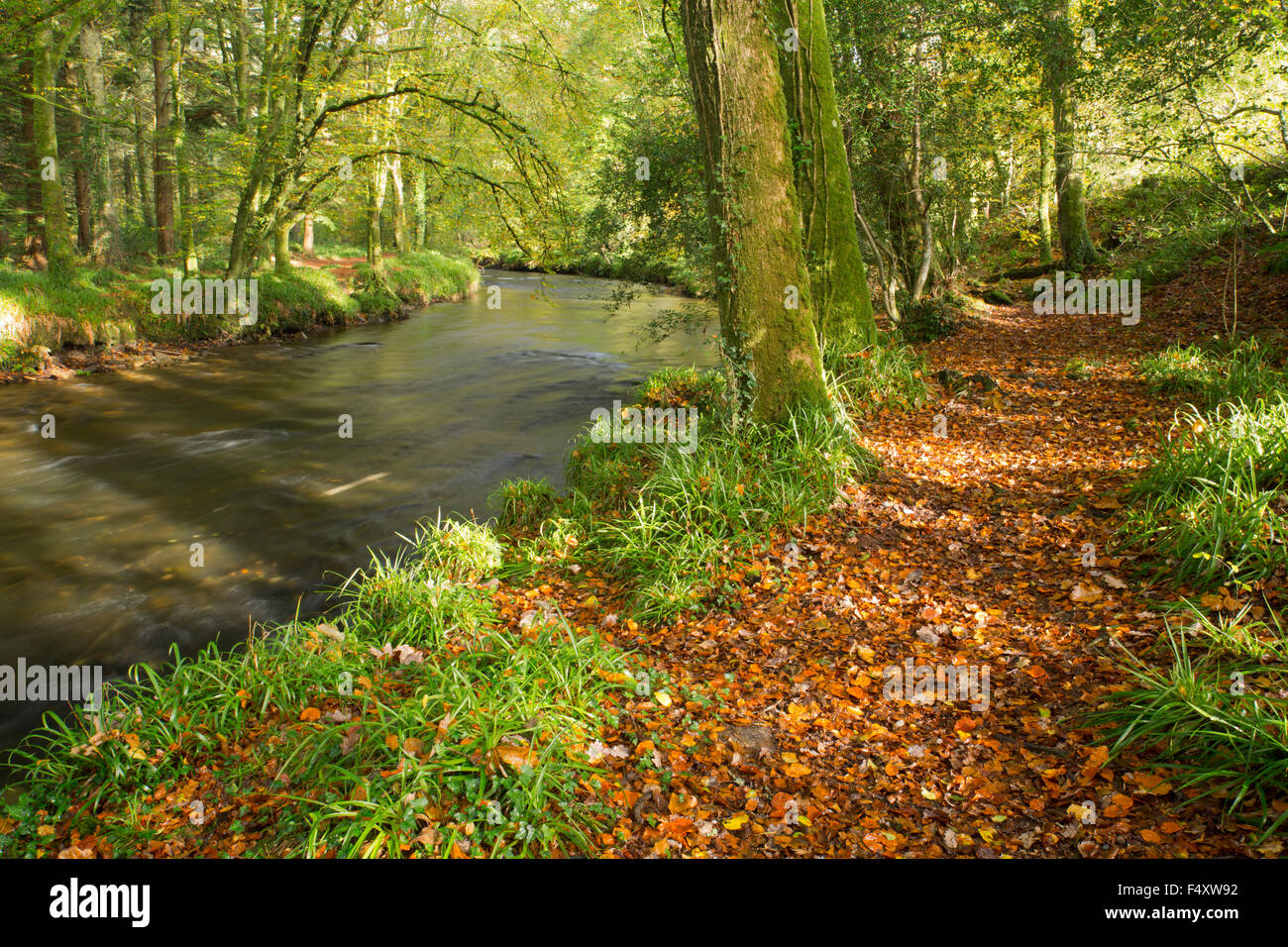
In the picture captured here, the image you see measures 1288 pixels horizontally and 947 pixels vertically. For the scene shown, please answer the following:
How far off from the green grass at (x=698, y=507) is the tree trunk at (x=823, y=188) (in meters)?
2.04

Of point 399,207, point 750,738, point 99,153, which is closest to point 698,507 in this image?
point 750,738

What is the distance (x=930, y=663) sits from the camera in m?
4.15

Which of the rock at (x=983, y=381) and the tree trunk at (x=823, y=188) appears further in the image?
the rock at (x=983, y=381)

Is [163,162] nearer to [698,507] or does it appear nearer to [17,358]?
[17,358]

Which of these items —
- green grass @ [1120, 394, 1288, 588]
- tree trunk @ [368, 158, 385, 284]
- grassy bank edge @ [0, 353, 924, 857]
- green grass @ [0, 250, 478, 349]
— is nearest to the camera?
grassy bank edge @ [0, 353, 924, 857]

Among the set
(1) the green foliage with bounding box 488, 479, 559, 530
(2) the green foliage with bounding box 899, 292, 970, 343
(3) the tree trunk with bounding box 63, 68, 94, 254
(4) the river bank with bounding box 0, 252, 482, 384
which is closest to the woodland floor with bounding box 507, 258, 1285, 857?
(1) the green foliage with bounding box 488, 479, 559, 530

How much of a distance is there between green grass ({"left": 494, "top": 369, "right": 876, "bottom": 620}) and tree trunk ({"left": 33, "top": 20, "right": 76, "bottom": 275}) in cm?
1282


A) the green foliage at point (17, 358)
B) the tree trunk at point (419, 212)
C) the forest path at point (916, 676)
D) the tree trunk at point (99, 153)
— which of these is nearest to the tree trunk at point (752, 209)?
the forest path at point (916, 676)

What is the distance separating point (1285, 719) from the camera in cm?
280

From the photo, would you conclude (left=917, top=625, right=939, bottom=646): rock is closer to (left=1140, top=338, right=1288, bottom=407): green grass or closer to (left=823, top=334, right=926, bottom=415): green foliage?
(left=823, top=334, right=926, bottom=415): green foliage

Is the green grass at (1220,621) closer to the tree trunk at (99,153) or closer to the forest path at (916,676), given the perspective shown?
the forest path at (916,676)

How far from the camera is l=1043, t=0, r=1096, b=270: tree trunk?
991 cm

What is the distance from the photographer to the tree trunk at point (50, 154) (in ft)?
42.2
